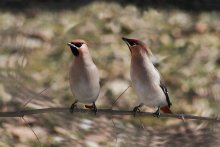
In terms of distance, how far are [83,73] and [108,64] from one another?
13.1 ft

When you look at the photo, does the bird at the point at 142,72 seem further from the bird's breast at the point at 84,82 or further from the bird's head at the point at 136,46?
the bird's breast at the point at 84,82

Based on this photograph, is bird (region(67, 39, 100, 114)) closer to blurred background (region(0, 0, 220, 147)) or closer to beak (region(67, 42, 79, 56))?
beak (region(67, 42, 79, 56))

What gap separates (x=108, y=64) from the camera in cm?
598

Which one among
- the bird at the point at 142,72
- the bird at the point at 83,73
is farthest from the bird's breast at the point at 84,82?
the bird at the point at 142,72

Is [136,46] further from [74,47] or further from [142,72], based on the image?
[74,47]

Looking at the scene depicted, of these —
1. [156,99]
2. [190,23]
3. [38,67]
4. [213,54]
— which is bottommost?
[156,99]

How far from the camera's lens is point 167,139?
463cm

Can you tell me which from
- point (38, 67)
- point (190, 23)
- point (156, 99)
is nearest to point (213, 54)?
point (190, 23)

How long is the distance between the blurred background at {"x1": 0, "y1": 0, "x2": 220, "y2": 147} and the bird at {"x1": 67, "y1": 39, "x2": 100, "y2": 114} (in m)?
1.26

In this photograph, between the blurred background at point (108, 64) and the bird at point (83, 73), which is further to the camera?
the blurred background at point (108, 64)

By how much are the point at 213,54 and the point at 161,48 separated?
1.63ft

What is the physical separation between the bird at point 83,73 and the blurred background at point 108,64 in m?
1.26

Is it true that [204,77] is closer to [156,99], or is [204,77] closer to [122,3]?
[122,3]

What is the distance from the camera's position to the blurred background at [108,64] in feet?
14.8
